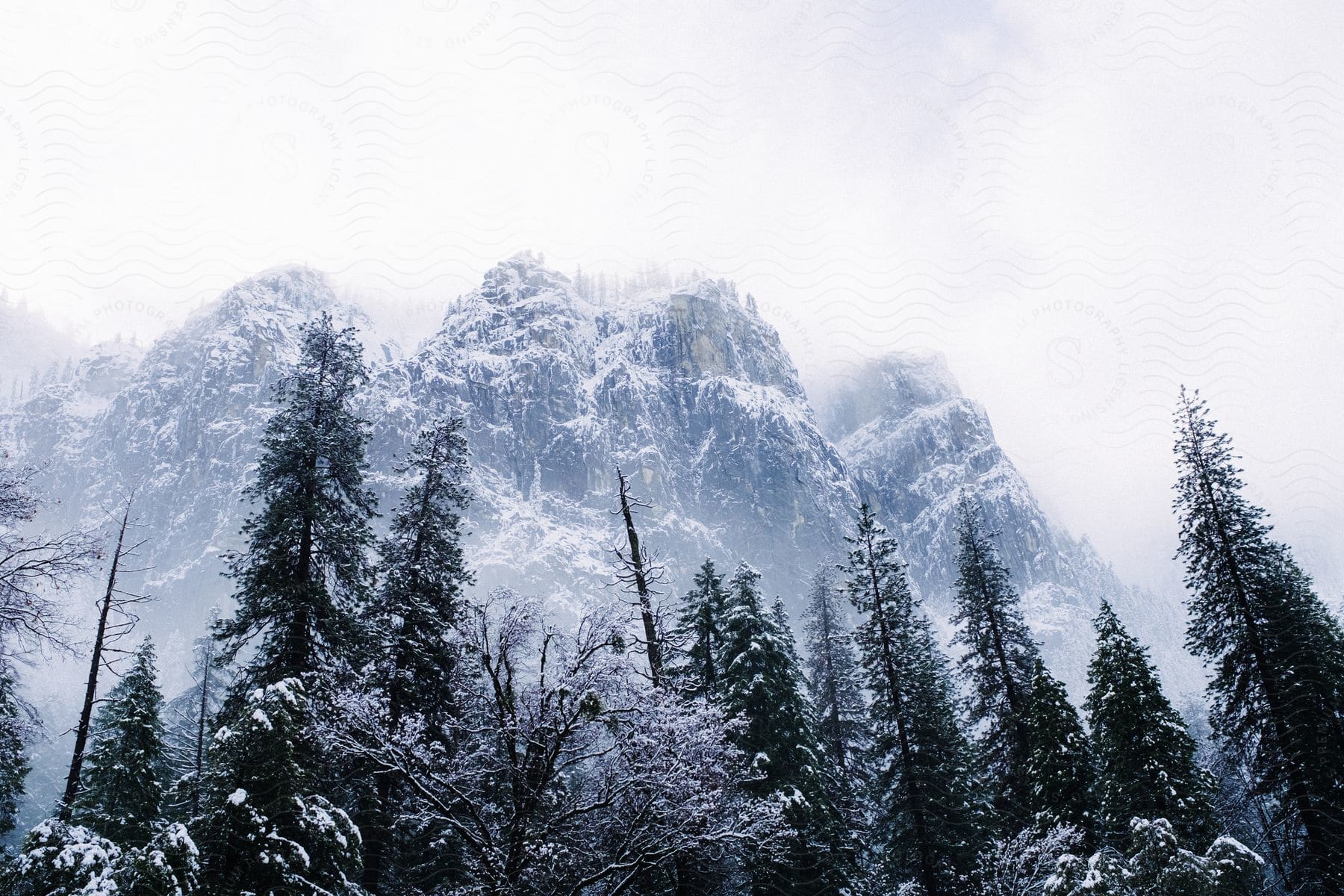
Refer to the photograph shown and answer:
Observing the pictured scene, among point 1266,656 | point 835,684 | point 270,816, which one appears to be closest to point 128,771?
point 270,816

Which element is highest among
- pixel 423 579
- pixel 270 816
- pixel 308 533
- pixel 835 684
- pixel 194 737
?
pixel 194 737

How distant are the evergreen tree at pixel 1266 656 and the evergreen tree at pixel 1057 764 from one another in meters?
3.80

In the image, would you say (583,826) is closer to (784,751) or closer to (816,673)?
(784,751)

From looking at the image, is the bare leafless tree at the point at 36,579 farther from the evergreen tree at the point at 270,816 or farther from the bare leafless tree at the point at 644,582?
the bare leafless tree at the point at 644,582

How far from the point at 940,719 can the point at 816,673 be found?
940 cm

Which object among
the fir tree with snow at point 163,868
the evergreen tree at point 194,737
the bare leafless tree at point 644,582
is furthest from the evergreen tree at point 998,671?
the fir tree with snow at point 163,868

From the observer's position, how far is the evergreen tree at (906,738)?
22406 millimetres

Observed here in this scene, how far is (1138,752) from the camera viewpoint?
2150 centimetres

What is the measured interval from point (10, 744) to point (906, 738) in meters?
21.3

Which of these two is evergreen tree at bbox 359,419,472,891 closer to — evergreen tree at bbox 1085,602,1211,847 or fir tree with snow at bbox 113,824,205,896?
fir tree with snow at bbox 113,824,205,896

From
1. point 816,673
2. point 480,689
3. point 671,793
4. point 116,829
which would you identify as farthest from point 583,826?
point 816,673

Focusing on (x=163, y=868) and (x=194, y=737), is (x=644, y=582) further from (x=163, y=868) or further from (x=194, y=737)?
(x=194, y=737)

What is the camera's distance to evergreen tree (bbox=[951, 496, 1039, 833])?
83.1 ft

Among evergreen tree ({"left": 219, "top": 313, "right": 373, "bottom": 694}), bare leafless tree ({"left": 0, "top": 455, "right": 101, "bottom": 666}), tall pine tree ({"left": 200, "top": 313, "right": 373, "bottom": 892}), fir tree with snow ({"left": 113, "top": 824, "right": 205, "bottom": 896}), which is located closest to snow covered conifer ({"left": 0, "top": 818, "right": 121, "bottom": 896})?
fir tree with snow ({"left": 113, "top": 824, "right": 205, "bottom": 896})
